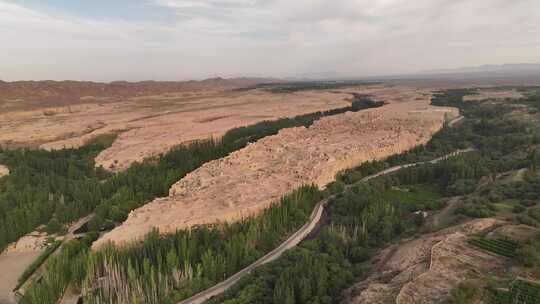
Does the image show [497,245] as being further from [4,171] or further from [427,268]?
[4,171]

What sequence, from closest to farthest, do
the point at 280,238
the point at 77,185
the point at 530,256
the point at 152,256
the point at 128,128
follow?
the point at 530,256
the point at 152,256
the point at 280,238
the point at 77,185
the point at 128,128

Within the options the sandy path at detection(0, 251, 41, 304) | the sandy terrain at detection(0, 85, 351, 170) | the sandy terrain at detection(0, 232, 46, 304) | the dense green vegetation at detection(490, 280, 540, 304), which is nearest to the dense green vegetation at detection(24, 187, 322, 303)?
the sandy path at detection(0, 251, 41, 304)

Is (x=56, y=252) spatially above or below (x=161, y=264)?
below

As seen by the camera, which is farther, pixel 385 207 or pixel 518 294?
pixel 385 207

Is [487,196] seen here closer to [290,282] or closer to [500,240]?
[500,240]

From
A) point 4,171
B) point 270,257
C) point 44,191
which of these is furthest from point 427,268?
point 4,171
